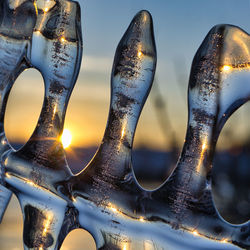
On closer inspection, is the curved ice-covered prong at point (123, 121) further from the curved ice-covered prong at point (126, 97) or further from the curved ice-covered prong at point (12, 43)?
the curved ice-covered prong at point (12, 43)

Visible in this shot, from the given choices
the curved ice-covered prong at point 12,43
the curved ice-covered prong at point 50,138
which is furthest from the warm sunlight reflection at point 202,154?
the curved ice-covered prong at point 12,43

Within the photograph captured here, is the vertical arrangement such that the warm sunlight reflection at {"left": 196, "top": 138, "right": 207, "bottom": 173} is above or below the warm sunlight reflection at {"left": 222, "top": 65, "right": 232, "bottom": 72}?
below

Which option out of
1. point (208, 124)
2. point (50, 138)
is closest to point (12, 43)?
point (50, 138)

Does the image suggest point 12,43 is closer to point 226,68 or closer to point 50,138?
point 50,138

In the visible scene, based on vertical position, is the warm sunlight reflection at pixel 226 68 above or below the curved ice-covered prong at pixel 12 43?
above

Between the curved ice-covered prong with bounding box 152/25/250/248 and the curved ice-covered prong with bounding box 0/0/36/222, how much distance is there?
0.93 ft

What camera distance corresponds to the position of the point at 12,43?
87 cm

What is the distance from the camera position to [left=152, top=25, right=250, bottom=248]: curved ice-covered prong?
0.71 m

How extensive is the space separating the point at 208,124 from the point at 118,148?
13 cm

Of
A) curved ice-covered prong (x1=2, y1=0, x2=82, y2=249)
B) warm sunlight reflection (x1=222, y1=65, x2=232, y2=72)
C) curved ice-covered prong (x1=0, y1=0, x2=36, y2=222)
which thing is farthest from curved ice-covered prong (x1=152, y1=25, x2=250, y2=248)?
curved ice-covered prong (x1=0, y1=0, x2=36, y2=222)

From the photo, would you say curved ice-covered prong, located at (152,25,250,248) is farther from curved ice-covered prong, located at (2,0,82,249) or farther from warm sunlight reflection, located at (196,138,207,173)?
curved ice-covered prong, located at (2,0,82,249)

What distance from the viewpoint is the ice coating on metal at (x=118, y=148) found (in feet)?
2.35

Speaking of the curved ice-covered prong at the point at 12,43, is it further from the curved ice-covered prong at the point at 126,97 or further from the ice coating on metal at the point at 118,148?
the curved ice-covered prong at the point at 126,97

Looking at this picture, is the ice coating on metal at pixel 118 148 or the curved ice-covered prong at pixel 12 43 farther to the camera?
the curved ice-covered prong at pixel 12 43
